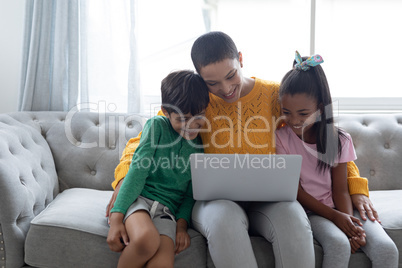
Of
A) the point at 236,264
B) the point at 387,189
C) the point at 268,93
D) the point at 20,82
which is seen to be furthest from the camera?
the point at 20,82

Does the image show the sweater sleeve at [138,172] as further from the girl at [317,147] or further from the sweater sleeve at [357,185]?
the sweater sleeve at [357,185]

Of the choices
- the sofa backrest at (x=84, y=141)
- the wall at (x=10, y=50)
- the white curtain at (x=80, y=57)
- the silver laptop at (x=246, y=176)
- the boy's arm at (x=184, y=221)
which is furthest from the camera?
the wall at (x=10, y=50)

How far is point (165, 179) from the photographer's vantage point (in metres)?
1.49

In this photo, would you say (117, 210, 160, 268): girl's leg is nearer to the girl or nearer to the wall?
the girl

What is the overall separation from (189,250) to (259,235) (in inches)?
9.9

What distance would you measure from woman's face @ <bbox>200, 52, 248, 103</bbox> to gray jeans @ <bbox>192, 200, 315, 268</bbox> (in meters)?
0.41

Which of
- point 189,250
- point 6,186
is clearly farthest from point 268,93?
point 6,186

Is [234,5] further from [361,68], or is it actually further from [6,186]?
[6,186]

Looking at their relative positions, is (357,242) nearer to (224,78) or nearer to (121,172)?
(224,78)

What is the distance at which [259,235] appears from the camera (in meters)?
1.41

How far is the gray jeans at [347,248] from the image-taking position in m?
1.30

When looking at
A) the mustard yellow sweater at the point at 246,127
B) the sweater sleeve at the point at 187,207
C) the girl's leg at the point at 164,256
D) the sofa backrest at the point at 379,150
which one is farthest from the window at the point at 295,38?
the girl's leg at the point at 164,256

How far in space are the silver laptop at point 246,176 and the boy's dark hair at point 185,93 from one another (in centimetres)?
26

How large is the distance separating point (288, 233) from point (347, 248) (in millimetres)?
200
